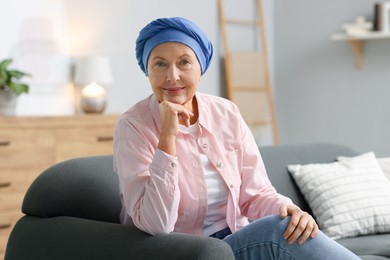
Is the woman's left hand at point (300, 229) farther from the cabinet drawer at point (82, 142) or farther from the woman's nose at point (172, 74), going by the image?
the cabinet drawer at point (82, 142)

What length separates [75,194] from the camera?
245 centimetres

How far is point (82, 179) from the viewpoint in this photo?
2488 millimetres

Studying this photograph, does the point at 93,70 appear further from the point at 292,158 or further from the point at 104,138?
the point at 292,158

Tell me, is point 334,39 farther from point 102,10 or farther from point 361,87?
point 102,10

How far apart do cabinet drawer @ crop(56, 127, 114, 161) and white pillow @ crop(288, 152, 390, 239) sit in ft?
5.22

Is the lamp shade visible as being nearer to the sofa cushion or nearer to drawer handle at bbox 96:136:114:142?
drawer handle at bbox 96:136:114:142

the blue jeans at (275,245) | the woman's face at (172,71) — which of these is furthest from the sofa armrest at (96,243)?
the woman's face at (172,71)

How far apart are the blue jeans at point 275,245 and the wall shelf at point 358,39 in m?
4.11

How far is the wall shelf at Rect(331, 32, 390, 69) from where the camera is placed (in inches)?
235

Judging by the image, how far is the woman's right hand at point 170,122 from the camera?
6.75 ft

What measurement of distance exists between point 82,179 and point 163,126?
50 cm

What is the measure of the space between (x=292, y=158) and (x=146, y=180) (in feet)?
4.14

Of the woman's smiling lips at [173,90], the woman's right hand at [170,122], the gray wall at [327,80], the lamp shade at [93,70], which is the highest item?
the woman's smiling lips at [173,90]

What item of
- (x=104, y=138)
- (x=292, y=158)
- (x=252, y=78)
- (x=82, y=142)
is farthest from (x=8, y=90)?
(x=252, y=78)
